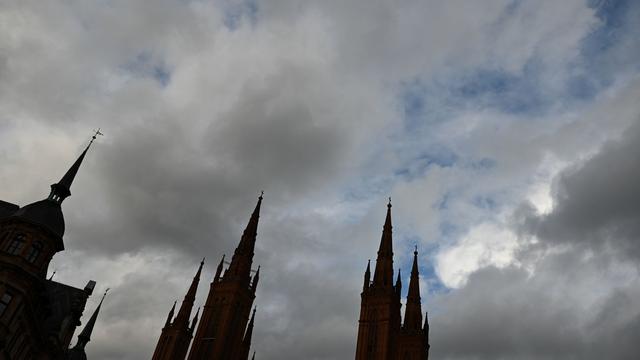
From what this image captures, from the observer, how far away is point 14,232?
122 feet

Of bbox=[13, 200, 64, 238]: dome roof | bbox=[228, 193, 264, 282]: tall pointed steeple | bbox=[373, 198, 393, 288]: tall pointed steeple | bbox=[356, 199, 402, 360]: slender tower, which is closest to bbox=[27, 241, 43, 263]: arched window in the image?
bbox=[13, 200, 64, 238]: dome roof

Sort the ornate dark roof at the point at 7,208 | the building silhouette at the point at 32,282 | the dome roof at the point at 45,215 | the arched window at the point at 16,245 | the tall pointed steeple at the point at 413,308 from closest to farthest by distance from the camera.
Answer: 1. the building silhouette at the point at 32,282
2. the arched window at the point at 16,245
3. the dome roof at the point at 45,215
4. the ornate dark roof at the point at 7,208
5. the tall pointed steeple at the point at 413,308

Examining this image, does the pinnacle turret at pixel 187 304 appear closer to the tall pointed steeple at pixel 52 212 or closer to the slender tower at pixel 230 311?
the slender tower at pixel 230 311

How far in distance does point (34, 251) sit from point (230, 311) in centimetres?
4094

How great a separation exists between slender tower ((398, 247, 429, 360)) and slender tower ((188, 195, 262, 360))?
27.8 metres

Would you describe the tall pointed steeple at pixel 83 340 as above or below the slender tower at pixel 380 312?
below

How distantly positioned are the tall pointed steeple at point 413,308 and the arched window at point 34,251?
6913 centimetres

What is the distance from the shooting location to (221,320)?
244 ft

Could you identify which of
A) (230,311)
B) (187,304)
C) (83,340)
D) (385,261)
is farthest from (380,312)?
(83,340)

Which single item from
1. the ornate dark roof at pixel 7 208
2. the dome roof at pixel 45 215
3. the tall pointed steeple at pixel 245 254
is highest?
the tall pointed steeple at pixel 245 254

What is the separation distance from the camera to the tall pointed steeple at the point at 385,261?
269ft

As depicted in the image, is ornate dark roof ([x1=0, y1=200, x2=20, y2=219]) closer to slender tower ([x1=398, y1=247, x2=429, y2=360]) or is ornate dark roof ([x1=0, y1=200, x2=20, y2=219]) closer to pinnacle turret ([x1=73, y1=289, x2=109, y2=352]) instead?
pinnacle turret ([x1=73, y1=289, x2=109, y2=352])

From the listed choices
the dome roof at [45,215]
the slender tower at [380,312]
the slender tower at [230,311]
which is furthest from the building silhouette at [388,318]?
the dome roof at [45,215]

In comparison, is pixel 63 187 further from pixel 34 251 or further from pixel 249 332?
pixel 249 332
